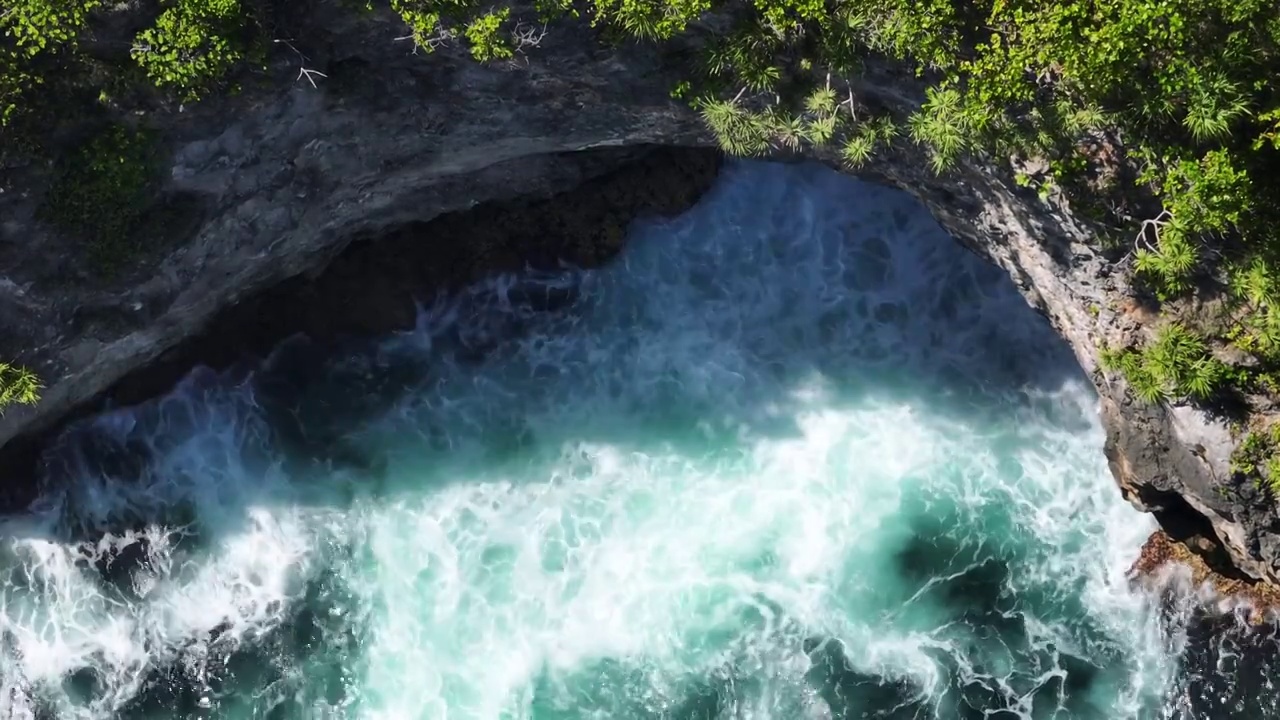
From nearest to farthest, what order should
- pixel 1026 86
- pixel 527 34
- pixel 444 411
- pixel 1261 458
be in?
1. pixel 1026 86
2. pixel 1261 458
3. pixel 527 34
4. pixel 444 411

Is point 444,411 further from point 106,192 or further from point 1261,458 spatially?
point 1261,458

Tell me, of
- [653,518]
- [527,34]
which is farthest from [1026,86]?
[653,518]

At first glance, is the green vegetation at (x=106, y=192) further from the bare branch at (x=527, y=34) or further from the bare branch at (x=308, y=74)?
the bare branch at (x=527, y=34)

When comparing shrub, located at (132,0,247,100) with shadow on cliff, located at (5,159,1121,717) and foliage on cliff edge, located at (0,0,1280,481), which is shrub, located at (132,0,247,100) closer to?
foliage on cliff edge, located at (0,0,1280,481)

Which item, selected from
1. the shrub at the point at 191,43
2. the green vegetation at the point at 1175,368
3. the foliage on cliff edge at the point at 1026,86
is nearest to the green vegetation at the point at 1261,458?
the foliage on cliff edge at the point at 1026,86

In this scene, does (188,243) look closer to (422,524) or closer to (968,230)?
(422,524)

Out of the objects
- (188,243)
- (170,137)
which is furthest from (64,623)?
(170,137)

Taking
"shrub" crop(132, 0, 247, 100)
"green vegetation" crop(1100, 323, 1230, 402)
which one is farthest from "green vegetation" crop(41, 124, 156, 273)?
"green vegetation" crop(1100, 323, 1230, 402)
